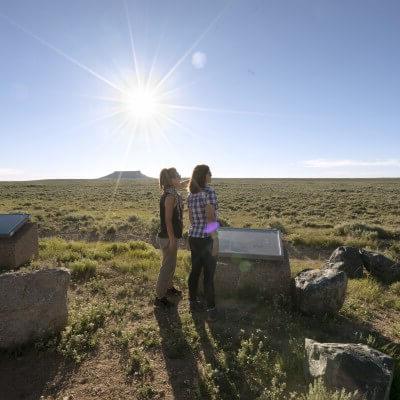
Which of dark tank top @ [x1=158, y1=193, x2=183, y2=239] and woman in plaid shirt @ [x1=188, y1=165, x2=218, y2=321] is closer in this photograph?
woman in plaid shirt @ [x1=188, y1=165, x2=218, y2=321]

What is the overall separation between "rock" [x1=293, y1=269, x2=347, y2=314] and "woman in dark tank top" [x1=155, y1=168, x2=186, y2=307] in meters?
2.12

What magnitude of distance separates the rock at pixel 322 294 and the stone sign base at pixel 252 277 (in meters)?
0.60

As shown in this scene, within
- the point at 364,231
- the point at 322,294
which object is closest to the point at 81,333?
the point at 322,294

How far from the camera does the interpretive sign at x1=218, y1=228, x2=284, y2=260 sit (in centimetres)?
681

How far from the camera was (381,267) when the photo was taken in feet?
27.9

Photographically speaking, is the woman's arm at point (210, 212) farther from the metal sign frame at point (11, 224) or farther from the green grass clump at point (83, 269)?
the metal sign frame at point (11, 224)

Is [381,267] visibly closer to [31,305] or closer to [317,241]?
[317,241]

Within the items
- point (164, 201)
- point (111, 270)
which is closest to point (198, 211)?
point (164, 201)

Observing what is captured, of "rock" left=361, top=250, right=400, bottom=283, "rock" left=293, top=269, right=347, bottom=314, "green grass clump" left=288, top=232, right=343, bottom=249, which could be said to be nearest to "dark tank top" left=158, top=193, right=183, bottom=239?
"rock" left=293, top=269, right=347, bottom=314

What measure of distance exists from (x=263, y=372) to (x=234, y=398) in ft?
1.90

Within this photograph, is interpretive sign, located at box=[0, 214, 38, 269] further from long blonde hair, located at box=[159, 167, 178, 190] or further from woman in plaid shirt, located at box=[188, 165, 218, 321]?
woman in plaid shirt, located at box=[188, 165, 218, 321]

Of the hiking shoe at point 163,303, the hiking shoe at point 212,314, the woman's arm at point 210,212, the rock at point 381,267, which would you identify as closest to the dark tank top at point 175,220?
the woman's arm at point 210,212

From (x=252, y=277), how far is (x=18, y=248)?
5134 millimetres

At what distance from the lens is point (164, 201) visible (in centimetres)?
598
